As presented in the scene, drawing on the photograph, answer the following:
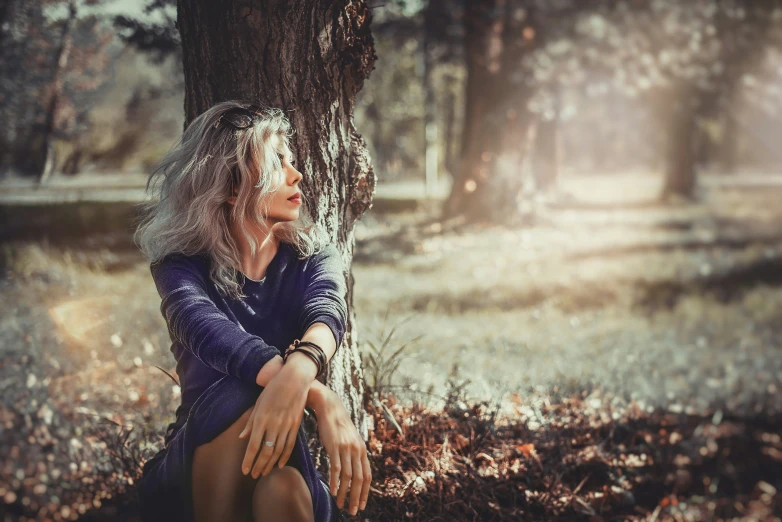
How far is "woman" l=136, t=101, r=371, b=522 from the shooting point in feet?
6.44

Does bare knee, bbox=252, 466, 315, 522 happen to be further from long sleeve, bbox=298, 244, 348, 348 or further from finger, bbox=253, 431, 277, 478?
long sleeve, bbox=298, 244, 348, 348

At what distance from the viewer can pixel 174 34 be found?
4.43 m

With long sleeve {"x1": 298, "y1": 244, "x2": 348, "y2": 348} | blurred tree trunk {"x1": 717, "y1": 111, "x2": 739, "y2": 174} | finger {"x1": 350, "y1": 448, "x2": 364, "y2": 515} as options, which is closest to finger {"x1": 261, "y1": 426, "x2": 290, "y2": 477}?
finger {"x1": 350, "y1": 448, "x2": 364, "y2": 515}

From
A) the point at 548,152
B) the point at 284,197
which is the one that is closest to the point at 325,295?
the point at 284,197

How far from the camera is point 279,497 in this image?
6.43 ft

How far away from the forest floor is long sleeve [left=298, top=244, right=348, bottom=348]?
36.7 inches

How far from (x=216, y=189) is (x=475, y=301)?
4.66 meters

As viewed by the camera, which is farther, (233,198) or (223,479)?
(233,198)

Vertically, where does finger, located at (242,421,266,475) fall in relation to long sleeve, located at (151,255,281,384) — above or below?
below

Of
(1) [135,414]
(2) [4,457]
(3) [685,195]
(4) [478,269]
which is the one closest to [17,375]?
(2) [4,457]

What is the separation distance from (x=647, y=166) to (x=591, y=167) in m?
2.97

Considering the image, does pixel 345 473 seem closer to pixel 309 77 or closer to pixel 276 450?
pixel 276 450

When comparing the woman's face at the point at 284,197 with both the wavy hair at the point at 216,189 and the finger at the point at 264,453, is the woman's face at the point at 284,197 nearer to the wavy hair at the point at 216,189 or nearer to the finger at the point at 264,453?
the wavy hair at the point at 216,189

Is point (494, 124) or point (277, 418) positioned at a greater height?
point (494, 124)
